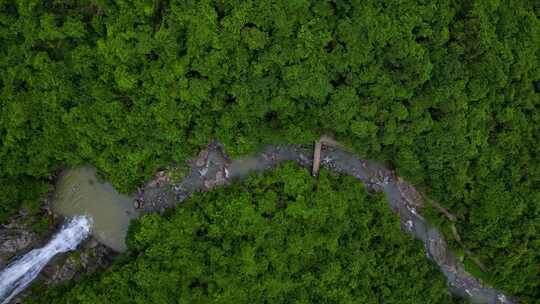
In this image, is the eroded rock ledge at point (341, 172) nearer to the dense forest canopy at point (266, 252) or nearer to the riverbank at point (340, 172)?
the riverbank at point (340, 172)

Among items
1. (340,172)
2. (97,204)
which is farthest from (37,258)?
(340,172)

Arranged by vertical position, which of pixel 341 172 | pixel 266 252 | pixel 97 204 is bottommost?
pixel 97 204

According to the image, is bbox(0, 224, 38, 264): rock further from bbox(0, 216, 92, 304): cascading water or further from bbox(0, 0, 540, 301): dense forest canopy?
bbox(0, 0, 540, 301): dense forest canopy

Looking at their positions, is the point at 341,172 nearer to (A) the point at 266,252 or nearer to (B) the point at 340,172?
(B) the point at 340,172

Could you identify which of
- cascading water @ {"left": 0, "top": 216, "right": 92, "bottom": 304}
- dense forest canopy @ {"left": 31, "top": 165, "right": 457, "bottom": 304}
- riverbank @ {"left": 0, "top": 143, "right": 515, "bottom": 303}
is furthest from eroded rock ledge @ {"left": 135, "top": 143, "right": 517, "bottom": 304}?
cascading water @ {"left": 0, "top": 216, "right": 92, "bottom": 304}

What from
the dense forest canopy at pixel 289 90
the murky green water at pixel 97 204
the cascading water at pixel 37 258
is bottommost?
the cascading water at pixel 37 258

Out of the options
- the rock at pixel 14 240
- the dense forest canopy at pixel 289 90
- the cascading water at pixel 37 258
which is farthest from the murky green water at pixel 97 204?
the rock at pixel 14 240
